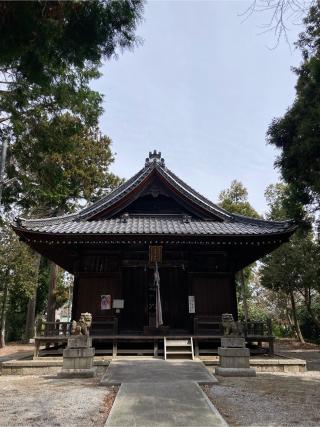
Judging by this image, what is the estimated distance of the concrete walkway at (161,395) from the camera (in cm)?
565

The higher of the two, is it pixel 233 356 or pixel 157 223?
pixel 157 223

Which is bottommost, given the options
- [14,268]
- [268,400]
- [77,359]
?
[268,400]

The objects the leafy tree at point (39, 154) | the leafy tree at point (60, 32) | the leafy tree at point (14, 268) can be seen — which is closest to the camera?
the leafy tree at point (60, 32)

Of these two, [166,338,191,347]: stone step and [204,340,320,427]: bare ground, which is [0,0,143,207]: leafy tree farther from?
[166,338,191,347]: stone step

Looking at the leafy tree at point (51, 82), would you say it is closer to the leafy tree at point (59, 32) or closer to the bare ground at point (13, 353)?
the leafy tree at point (59, 32)

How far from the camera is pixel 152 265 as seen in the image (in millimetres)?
14289

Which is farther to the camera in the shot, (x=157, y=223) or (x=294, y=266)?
(x=294, y=266)

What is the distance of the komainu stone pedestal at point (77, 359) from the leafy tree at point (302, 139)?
34.9 ft

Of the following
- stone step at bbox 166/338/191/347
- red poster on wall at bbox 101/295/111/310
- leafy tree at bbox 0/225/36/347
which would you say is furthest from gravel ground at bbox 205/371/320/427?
leafy tree at bbox 0/225/36/347

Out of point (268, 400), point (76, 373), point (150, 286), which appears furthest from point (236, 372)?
point (150, 286)

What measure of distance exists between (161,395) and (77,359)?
3.49 meters

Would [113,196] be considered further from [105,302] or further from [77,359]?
[77,359]

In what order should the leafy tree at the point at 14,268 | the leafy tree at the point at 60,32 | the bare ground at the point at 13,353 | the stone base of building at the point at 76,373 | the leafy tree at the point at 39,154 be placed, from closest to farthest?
the leafy tree at the point at 60,32 → the stone base of building at the point at 76,373 → the leafy tree at the point at 39,154 → the bare ground at the point at 13,353 → the leafy tree at the point at 14,268

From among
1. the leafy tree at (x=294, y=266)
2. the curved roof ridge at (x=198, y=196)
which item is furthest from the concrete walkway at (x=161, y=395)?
the leafy tree at (x=294, y=266)
